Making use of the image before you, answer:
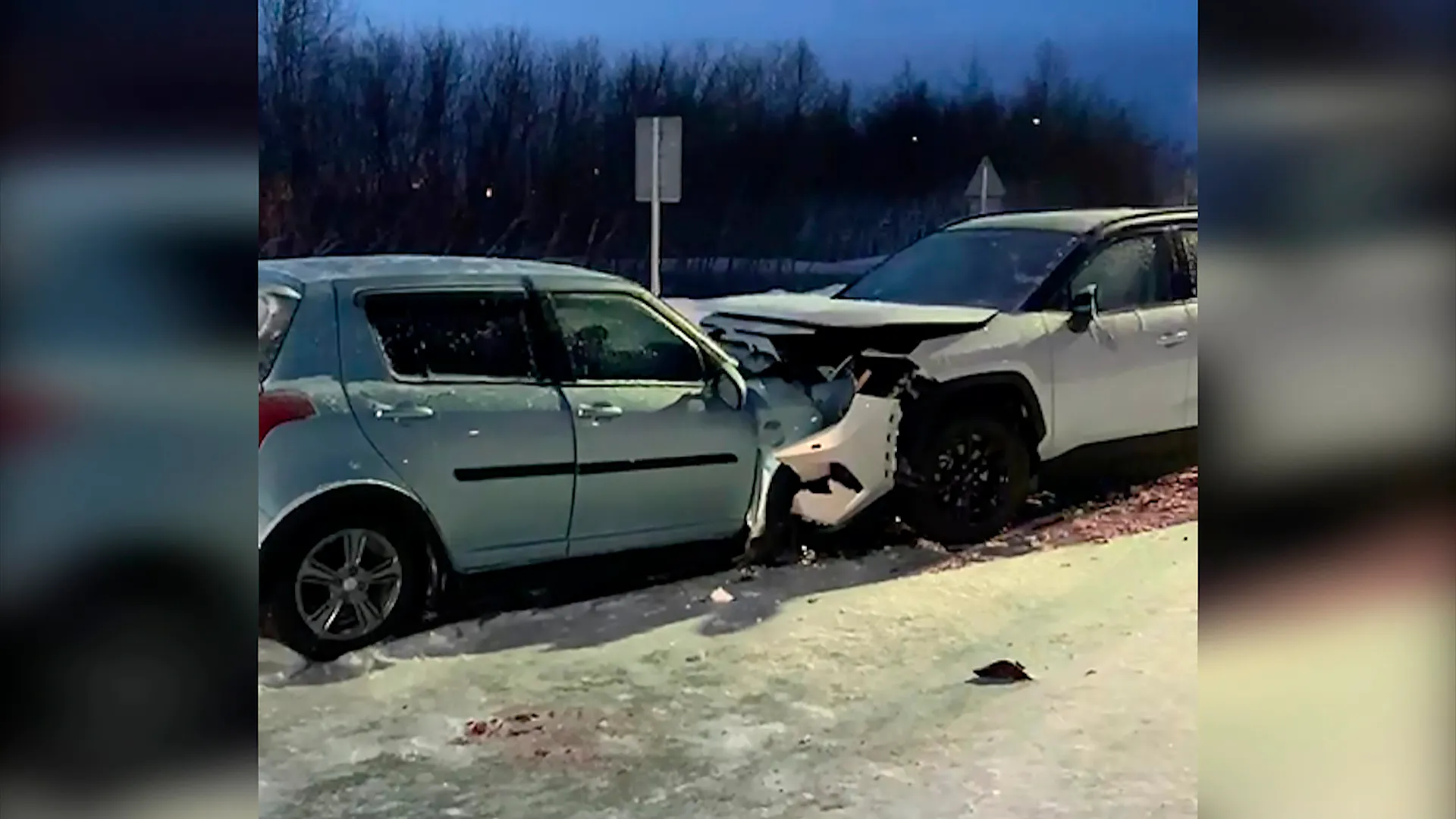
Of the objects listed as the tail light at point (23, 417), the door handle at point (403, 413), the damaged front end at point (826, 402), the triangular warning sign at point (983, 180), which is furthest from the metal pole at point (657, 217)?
the tail light at point (23, 417)

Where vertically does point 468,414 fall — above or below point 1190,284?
below

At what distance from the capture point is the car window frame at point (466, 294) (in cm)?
214

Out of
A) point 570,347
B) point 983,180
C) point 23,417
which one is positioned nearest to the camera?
point 23,417

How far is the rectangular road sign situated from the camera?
2.27 m

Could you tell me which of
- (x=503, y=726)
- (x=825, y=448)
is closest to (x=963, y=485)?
(x=825, y=448)

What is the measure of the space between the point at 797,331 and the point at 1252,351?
0.83m

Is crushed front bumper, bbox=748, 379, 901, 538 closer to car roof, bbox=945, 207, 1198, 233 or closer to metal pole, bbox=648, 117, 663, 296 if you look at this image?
metal pole, bbox=648, 117, 663, 296

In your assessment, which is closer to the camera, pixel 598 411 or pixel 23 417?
pixel 23 417

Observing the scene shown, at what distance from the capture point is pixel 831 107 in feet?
7.54

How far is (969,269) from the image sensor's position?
237 centimetres

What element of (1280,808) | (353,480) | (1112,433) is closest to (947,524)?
(1112,433)

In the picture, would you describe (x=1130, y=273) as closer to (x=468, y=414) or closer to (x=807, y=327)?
(x=807, y=327)

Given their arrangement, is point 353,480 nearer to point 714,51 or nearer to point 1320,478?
point 714,51

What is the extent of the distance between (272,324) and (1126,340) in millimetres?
1463
